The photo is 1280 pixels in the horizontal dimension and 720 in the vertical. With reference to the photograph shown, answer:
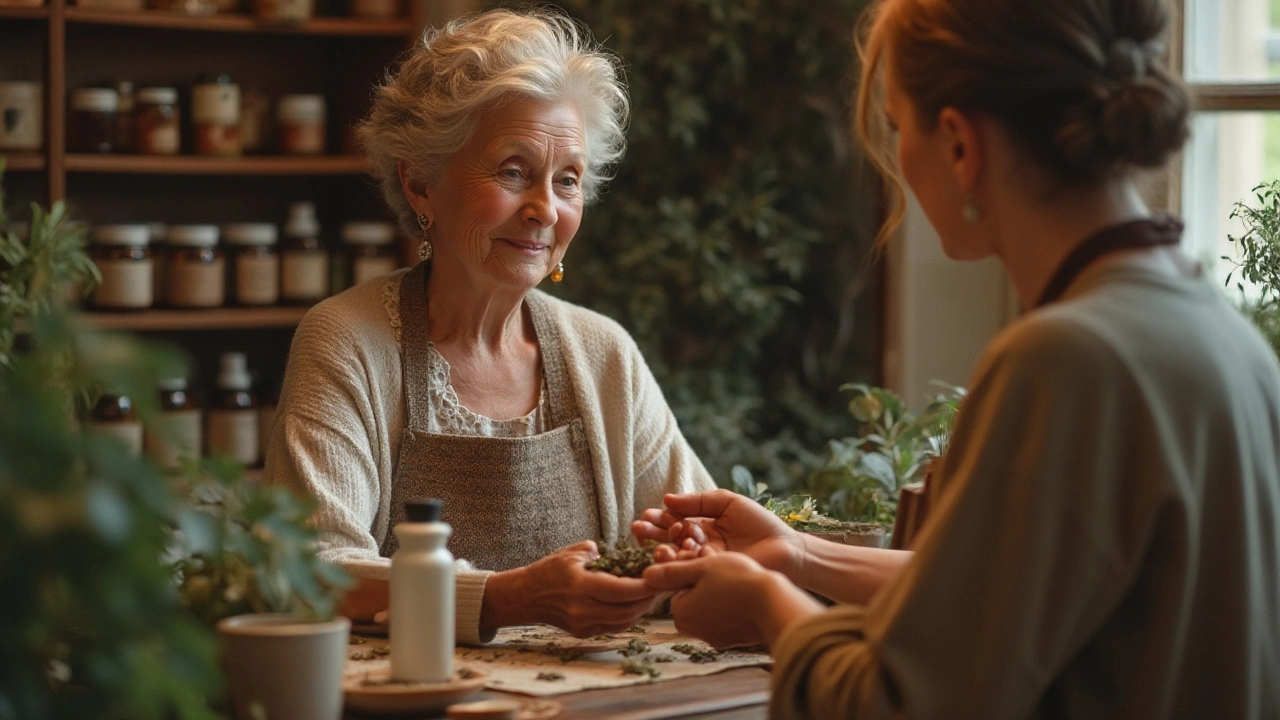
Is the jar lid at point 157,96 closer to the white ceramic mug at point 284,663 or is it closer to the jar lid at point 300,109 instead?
the jar lid at point 300,109

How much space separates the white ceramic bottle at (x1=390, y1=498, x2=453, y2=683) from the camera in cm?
140

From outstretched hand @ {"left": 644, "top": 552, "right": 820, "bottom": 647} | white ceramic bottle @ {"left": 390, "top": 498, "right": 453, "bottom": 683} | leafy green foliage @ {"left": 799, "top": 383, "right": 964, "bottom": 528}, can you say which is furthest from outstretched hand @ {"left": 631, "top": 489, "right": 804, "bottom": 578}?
leafy green foliage @ {"left": 799, "top": 383, "right": 964, "bottom": 528}

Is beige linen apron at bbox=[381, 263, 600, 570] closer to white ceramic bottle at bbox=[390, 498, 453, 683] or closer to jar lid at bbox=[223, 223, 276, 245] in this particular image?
white ceramic bottle at bbox=[390, 498, 453, 683]

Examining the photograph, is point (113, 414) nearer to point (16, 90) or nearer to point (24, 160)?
point (24, 160)

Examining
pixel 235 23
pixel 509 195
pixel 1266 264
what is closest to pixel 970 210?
pixel 1266 264

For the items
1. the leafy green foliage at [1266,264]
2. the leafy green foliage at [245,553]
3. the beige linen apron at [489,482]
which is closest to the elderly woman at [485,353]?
the beige linen apron at [489,482]

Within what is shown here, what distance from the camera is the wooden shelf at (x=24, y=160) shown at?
3.30 meters

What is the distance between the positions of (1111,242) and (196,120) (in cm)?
285

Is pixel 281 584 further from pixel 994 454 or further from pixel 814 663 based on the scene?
pixel 994 454

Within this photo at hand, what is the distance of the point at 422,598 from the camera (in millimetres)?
1404

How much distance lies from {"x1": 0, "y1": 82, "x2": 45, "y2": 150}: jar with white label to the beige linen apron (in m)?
1.58

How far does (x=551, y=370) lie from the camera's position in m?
2.25

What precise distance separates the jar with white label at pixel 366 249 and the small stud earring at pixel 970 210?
2617mm

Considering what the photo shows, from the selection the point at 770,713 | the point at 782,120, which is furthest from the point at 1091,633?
the point at 782,120
